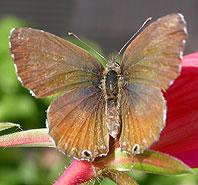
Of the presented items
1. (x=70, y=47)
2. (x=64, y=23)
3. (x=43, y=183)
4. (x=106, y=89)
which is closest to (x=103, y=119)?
(x=106, y=89)

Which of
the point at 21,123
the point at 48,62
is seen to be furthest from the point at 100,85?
the point at 21,123

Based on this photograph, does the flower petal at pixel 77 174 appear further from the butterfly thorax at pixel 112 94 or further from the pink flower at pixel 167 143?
the butterfly thorax at pixel 112 94

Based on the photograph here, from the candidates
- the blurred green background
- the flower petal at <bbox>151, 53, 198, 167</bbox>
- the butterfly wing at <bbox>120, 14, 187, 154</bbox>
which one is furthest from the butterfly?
the blurred green background

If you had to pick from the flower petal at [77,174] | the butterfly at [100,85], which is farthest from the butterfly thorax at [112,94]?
the flower petal at [77,174]

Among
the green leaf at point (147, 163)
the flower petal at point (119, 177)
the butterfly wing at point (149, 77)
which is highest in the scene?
the butterfly wing at point (149, 77)

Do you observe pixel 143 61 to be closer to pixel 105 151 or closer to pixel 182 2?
pixel 105 151

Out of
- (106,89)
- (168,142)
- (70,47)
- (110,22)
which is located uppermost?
(70,47)

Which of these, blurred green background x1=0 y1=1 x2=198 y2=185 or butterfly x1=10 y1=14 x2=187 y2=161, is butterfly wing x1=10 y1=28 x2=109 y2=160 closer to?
butterfly x1=10 y1=14 x2=187 y2=161
